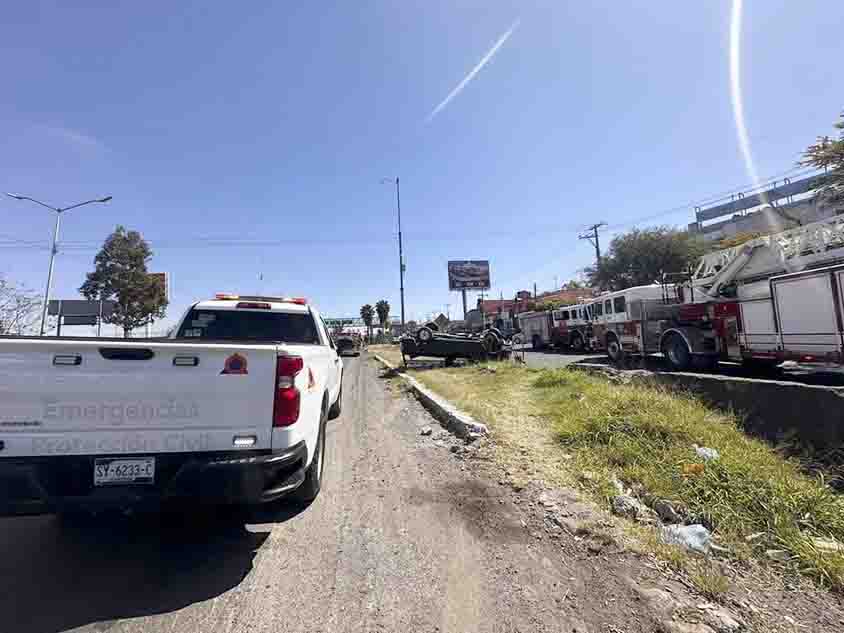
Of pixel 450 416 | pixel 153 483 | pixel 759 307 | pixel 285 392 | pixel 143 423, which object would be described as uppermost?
pixel 759 307

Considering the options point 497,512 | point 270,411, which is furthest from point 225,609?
point 497,512

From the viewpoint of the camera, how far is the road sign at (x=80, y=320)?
33.2 m

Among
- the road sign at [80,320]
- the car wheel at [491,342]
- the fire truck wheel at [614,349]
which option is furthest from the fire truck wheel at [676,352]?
the road sign at [80,320]

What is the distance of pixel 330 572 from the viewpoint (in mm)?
2754

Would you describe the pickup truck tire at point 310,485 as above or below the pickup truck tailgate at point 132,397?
below

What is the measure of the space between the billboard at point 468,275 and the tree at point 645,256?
1775 centimetres

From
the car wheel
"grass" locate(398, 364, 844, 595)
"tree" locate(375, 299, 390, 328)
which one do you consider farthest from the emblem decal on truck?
"tree" locate(375, 299, 390, 328)

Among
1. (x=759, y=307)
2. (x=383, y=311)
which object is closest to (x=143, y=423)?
(x=759, y=307)

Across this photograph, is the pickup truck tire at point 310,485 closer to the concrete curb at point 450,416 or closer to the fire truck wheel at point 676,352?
the concrete curb at point 450,416

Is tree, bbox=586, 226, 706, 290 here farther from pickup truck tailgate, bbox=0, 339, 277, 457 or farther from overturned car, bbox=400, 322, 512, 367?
pickup truck tailgate, bbox=0, 339, 277, 457

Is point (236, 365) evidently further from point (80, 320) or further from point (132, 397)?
point (80, 320)

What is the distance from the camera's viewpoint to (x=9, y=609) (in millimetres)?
2338

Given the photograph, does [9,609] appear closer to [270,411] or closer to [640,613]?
[270,411]

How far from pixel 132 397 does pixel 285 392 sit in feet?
2.97
